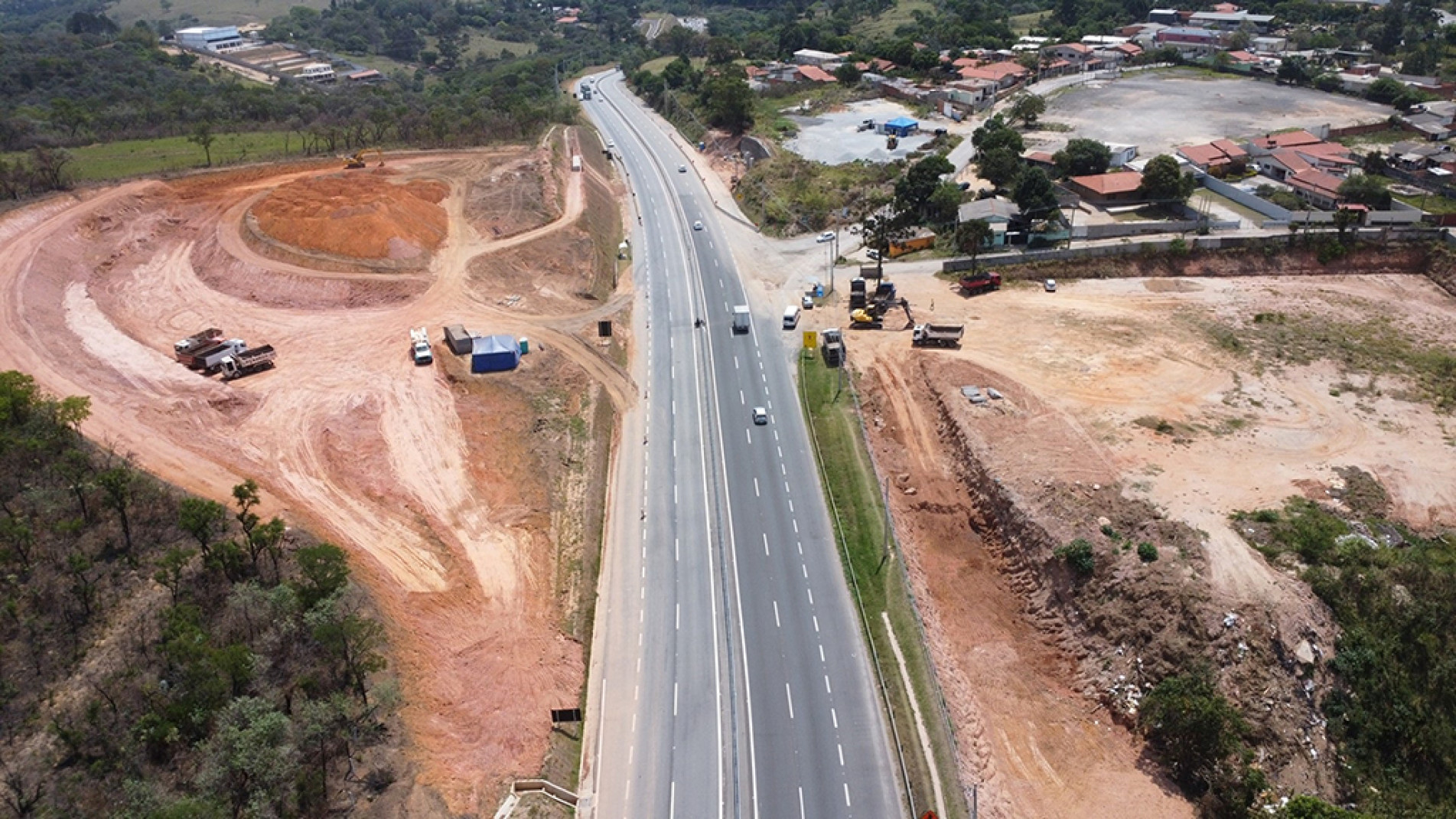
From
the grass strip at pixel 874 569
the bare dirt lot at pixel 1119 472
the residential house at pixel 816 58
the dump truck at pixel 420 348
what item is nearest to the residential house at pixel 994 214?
the bare dirt lot at pixel 1119 472

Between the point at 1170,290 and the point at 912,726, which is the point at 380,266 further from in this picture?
the point at 1170,290

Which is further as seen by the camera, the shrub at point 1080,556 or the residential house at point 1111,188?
the residential house at point 1111,188

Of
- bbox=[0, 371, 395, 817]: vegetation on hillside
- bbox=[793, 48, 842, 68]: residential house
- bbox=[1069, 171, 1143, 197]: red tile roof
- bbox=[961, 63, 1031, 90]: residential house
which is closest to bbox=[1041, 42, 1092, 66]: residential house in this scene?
bbox=[961, 63, 1031, 90]: residential house

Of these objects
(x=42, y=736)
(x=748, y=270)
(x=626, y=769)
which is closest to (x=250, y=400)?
(x=42, y=736)

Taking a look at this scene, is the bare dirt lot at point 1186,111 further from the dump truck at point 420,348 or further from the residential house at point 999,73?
the dump truck at point 420,348

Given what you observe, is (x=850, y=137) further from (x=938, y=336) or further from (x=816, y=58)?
(x=938, y=336)

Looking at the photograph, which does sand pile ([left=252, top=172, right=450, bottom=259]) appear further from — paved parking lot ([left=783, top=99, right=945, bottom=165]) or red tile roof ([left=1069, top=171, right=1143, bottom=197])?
red tile roof ([left=1069, top=171, right=1143, bottom=197])
